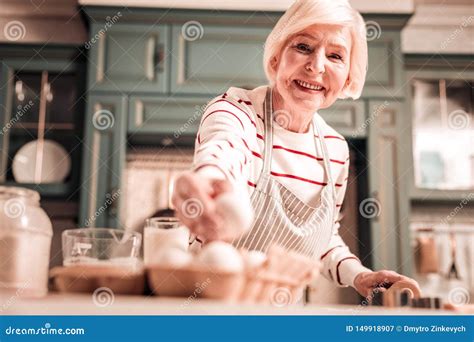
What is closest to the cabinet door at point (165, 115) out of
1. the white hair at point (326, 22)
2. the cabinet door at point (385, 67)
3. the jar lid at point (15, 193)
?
the cabinet door at point (385, 67)

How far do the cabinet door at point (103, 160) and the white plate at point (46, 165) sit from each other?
0.20 meters

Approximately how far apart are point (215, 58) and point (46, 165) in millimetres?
812

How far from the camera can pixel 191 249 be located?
106cm

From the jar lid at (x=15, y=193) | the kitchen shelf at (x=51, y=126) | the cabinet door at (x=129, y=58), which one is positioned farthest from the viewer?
the kitchen shelf at (x=51, y=126)

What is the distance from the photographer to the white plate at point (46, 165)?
7.68 feet

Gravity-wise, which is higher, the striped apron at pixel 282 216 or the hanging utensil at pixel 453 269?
the striped apron at pixel 282 216

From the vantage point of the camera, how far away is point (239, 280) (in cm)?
55

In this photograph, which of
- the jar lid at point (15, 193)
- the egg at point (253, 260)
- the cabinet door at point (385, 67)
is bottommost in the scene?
A: the egg at point (253, 260)

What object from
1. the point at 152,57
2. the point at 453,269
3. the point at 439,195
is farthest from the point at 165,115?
the point at 453,269

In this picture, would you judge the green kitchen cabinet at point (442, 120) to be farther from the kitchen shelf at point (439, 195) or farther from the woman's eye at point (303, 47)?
the woman's eye at point (303, 47)

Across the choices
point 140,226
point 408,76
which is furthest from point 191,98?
point 408,76

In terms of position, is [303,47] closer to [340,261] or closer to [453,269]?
[340,261]

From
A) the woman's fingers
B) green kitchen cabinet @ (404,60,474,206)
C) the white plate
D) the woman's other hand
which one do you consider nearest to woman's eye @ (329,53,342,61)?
the woman's other hand
